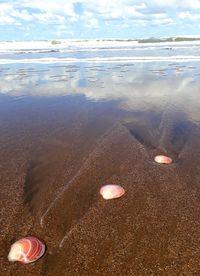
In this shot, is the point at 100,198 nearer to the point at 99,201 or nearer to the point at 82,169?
the point at 99,201

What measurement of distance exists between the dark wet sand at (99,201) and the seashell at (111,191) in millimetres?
100

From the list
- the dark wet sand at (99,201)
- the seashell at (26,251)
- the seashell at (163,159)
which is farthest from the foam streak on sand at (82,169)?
the seashell at (163,159)

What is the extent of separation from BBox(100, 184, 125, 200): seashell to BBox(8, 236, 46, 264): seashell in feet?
4.64

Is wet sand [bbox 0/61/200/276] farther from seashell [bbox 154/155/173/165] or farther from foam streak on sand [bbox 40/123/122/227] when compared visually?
seashell [bbox 154/155/173/165]

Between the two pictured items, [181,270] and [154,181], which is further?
[154,181]

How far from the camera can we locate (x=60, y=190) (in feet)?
17.1

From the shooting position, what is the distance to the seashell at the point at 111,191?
4910mm

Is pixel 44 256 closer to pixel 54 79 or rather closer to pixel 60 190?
pixel 60 190

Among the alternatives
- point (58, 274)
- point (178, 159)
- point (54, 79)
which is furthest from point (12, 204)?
point (54, 79)

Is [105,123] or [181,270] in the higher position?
[181,270]

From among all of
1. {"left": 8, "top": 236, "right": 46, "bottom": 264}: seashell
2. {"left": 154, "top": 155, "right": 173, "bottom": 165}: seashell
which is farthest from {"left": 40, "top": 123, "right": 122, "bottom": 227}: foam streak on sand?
{"left": 154, "top": 155, "right": 173, "bottom": 165}: seashell

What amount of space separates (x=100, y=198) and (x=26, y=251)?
5.19 feet

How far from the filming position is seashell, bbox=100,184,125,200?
491 cm

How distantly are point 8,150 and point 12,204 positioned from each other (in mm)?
2463
